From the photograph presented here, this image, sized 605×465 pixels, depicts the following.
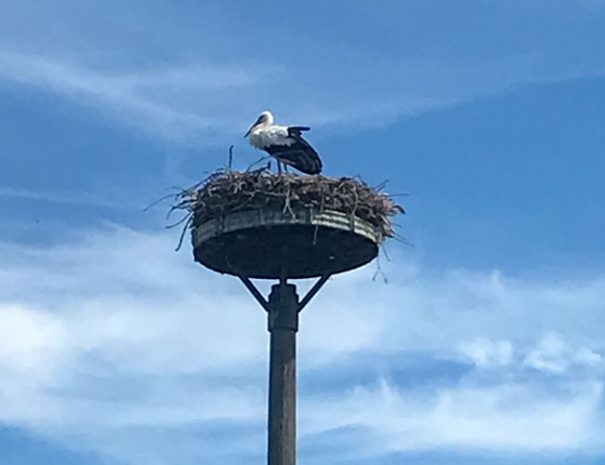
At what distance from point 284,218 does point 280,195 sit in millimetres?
263

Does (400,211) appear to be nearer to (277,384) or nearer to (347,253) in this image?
(347,253)

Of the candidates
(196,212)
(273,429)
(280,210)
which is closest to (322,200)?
(280,210)

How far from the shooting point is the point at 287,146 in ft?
56.0

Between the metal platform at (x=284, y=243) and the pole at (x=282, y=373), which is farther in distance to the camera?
the pole at (x=282, y=373)

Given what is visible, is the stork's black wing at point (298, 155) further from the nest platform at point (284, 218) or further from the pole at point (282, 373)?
the pole at point (282, 373)

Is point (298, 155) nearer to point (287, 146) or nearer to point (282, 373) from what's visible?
point (287, 146)

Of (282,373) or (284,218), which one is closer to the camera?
(284,218)

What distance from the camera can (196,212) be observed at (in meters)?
16.8

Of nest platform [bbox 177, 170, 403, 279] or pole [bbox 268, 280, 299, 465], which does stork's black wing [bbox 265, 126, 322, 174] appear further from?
pole [bbox 268, 280, 299, 465]

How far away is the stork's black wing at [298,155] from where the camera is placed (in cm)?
1683

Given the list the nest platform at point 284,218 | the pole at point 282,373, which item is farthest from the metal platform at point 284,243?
the pole at point 282,373

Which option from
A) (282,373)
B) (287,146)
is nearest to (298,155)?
(287,146)

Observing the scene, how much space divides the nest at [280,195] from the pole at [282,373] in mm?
1427

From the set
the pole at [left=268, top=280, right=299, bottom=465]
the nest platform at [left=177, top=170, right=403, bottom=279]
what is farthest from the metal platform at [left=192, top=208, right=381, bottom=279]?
the pole at [left=268, top=280, right=299, bottom=465]
